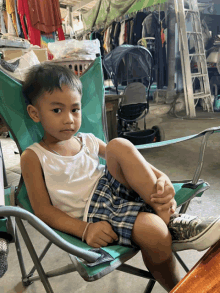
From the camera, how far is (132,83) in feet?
9.45

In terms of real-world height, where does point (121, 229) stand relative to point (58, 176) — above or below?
below

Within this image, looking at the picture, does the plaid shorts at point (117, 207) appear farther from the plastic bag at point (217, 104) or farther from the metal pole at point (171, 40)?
the plastic bag at point (217, 104)

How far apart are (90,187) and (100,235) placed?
22cm

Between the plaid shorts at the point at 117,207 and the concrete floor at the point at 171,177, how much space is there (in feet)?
1.57

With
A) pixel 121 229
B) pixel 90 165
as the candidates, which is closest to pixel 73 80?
pixel 90 165

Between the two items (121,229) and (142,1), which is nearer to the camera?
(121,229)

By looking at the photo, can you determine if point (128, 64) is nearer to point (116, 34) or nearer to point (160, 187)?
point (116, 34)

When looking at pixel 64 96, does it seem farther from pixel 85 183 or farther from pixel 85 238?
pixel 85 238

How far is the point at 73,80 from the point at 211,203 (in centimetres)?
131

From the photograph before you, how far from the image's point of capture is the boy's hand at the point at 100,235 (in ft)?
2.37

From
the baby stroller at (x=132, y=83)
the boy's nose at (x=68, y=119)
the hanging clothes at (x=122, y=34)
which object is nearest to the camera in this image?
the boy's nose at (x=68, y=119)

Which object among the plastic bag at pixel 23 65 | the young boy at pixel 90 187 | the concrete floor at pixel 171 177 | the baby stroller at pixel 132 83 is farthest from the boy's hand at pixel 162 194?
the baby stroller at pixel 132 83

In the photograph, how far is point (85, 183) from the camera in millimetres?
918

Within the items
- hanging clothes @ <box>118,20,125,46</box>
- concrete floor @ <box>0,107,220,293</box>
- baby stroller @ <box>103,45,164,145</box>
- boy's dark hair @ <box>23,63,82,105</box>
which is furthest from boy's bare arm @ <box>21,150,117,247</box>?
hanging clothes @ <box>118,20,125,46</box>
